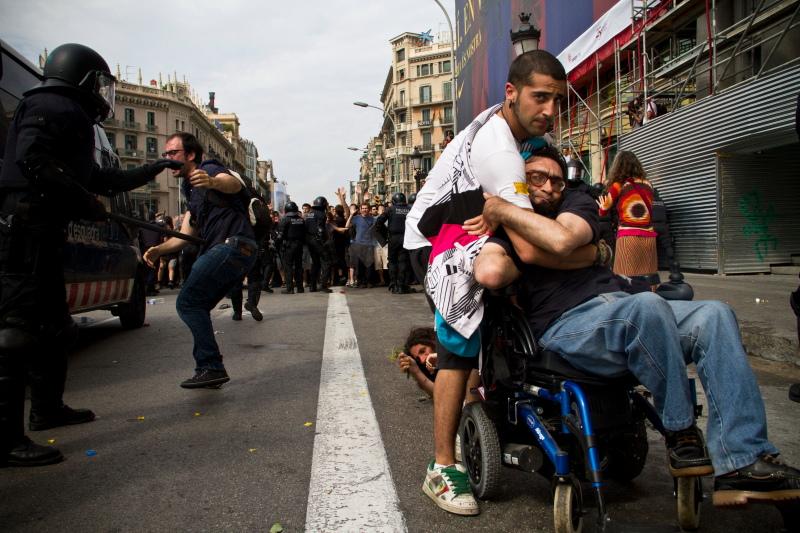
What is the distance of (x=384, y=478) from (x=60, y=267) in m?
2.08

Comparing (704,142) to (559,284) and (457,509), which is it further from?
(457,509)

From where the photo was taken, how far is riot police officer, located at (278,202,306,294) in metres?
12.7

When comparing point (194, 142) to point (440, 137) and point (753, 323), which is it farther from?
point (440, 137)

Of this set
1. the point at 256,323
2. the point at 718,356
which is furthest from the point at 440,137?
the point at 718,356

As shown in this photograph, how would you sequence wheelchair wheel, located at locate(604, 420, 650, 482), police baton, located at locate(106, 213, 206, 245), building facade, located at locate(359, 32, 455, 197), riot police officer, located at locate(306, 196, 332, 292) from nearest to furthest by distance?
wheelchair wheel, located at locate(604, 420, 650, 482), police baton, located at locate(106, 213, 206, 245), riot police officer, located at locate(306, 196, 332, 292), building facade, located at locate(359, 32, 455, 197)

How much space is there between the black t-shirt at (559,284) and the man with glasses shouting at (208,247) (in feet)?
8.37

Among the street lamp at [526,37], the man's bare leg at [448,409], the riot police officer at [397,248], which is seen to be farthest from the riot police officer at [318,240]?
the man's bare leg at [448,409]

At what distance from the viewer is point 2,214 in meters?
3.10

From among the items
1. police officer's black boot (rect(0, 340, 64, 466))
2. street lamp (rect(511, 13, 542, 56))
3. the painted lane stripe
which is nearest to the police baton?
police officer's black boot (rect(0, 340, 64, 466))

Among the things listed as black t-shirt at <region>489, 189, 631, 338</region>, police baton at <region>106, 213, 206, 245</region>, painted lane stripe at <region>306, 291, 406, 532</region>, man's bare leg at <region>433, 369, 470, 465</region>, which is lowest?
painted lane stripe at <region>306, 291, 406, 532</region>

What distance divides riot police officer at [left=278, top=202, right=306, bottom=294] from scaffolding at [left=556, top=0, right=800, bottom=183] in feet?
19.3

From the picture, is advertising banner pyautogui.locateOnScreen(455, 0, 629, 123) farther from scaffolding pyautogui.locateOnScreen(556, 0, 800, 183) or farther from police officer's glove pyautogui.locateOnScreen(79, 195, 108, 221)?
police officer's glove pyautogui.locateOnScreen(79, 195, 108, 221)

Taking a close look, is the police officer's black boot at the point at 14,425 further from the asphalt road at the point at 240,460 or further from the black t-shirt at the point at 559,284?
the black t-shirt at the point at 559,284

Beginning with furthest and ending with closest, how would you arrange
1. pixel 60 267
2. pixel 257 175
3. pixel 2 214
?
pixel 257 175 → pixel 60 267 → pixel 2 214
